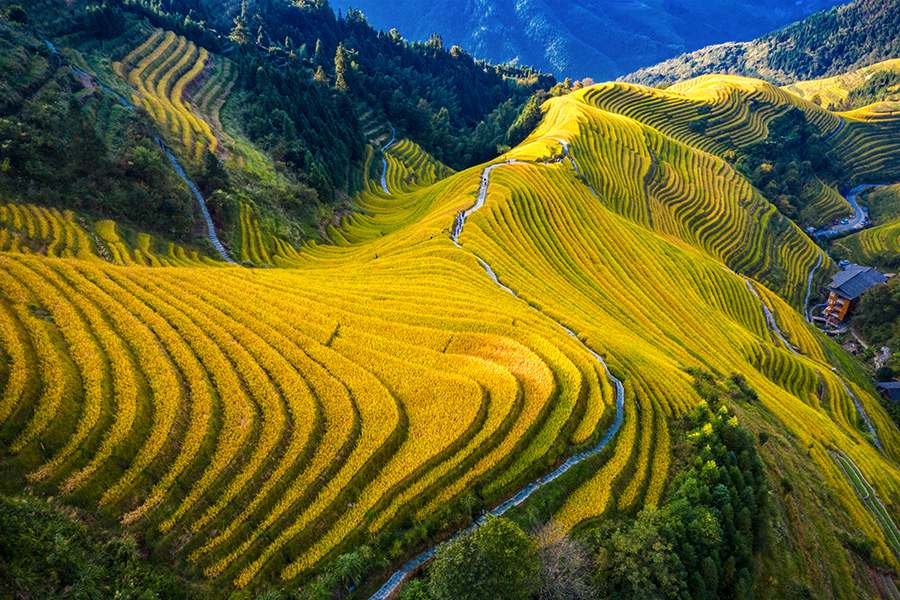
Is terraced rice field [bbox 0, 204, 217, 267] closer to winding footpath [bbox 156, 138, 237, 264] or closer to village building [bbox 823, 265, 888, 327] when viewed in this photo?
winding footpath [bbox 156, 138, 237, 264]

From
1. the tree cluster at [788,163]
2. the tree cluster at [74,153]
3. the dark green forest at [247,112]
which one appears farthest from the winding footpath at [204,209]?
the tree cluster at [788,163]

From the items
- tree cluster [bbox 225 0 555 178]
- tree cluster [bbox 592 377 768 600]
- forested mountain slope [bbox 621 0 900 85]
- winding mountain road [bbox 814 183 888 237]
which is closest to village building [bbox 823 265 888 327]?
winding mountain road [bbox 814 183 888 237]

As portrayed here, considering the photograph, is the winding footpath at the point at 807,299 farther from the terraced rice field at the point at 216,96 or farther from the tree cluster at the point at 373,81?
the terraced rice field at the point at 216,96

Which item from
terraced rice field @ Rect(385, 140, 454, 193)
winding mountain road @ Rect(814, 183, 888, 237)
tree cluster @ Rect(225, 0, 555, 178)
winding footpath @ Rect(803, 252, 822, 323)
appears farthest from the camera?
winding mountain road @ Rect(814, 183, 888, 237)

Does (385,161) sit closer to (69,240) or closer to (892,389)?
(69,240)

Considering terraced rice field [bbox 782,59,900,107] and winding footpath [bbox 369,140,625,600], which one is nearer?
winding footpath [bbox 369,140,625,600]

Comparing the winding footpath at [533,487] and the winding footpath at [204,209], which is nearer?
the winding footpath at [533,487]

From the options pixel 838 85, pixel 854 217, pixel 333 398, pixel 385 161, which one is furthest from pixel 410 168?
pixel 838 85
